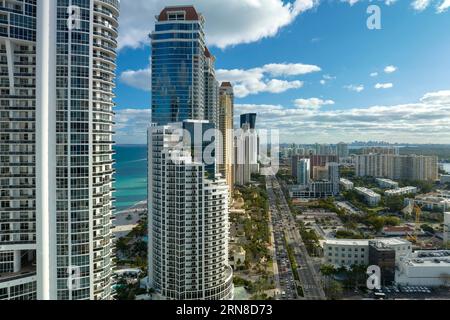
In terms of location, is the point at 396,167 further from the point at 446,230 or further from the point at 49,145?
the point at 49,145

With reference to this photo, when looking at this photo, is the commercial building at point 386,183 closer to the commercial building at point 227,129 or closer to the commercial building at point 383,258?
the commercial building at point 227,129

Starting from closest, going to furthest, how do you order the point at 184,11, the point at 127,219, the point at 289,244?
the point at 184,11
the point at 289,244
the point at 127,219

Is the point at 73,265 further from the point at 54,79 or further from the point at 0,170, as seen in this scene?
the point at 54,79

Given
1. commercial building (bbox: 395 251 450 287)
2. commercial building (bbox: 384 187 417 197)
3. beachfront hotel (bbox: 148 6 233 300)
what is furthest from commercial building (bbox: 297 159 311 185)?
Result: beachfront hotel (bbox: 148 6 233 300)

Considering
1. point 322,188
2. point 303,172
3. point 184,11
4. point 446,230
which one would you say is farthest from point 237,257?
point 303,172

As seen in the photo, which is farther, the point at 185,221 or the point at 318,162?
the point at 318,162

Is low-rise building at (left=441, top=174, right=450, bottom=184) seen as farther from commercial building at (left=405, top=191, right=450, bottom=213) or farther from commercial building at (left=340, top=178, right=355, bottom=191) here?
commercial building at (left=340, top=178, right=355, bottom=191)
